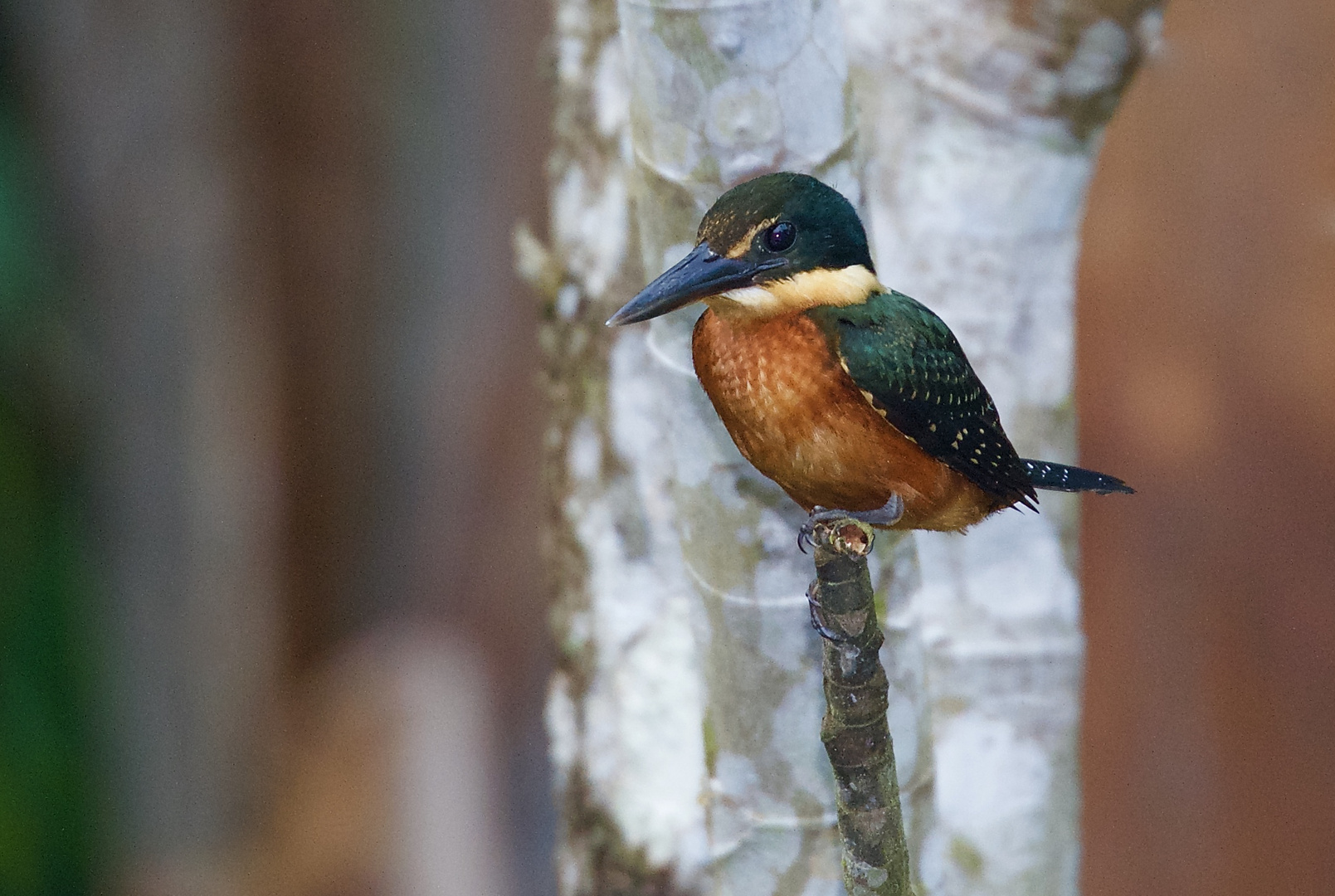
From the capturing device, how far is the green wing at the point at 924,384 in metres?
0.57

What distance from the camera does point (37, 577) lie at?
222 centimetres

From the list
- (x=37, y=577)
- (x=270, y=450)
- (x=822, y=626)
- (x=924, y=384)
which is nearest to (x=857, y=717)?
(x=822, y=626)

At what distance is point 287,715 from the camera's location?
2234 mm

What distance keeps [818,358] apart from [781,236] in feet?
0.19

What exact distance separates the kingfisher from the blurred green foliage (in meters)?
1.88

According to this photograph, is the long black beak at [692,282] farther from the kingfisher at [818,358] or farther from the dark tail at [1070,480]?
the dark tail at [1070,480]

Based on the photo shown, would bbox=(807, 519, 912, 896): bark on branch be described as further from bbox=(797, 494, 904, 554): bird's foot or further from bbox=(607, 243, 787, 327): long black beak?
bbox=(607, 243, 787, 327): long black beak

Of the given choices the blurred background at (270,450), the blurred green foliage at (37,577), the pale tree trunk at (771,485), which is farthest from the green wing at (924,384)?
the blurred green foliage at (37,577)

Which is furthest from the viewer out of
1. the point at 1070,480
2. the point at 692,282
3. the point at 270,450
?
the point at 270,450

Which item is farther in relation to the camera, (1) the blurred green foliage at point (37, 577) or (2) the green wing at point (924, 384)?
(1) the blurred green foliage at point (37, 577)

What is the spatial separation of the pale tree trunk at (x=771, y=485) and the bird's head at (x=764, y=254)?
0.38 ft

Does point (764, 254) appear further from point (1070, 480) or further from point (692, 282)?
point (1070, 480)

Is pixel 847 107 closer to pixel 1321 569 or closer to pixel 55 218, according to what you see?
pixel 1321 569

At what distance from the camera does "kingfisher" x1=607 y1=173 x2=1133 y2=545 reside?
0.54 m
